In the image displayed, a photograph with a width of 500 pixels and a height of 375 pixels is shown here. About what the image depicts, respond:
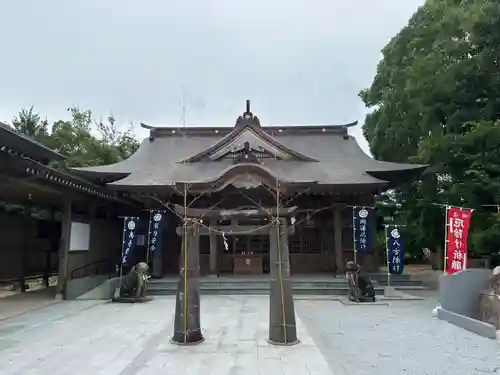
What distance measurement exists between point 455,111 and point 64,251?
13052mm

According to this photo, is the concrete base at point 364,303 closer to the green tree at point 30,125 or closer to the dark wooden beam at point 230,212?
the dark wooden beam at point 230,212

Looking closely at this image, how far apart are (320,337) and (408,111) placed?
1107 centimetres

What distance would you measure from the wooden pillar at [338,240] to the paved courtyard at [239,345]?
5.06m

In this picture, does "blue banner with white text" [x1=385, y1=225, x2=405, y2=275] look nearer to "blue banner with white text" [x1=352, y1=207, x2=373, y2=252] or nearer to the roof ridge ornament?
"blue banner with white text" [x1=352, y1=207, x2=373, y2=252]

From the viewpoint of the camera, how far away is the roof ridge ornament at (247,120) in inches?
782

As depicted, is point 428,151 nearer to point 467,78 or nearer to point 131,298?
point 467,78

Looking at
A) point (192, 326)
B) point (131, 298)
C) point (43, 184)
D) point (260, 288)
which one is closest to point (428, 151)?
point (260, 288)

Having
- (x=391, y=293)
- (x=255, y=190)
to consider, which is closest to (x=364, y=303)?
(x=391, y=293)

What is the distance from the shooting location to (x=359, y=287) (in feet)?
43.6

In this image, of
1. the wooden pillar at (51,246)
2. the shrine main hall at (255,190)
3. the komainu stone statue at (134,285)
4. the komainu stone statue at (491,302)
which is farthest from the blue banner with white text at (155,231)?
the komainu stone statue at (491,302)

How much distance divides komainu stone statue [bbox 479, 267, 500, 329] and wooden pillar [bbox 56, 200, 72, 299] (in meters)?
11.5

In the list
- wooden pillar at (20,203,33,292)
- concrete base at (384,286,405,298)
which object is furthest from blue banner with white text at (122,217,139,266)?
concrete base at (384,286,405,298)

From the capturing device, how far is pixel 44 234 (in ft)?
56.3

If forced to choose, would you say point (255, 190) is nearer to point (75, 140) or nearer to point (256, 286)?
point (256, 286)
